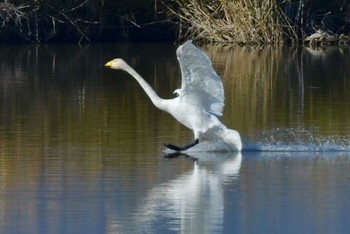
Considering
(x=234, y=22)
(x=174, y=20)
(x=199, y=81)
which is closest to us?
(x=199, y=81)

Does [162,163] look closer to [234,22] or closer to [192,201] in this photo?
[192,201]

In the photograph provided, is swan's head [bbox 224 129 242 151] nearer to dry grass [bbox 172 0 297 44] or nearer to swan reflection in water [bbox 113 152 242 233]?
swan reflection in water [bbox 113 152 242 233]

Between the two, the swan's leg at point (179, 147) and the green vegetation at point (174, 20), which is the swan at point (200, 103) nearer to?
the swan's leg at point (179, 147)

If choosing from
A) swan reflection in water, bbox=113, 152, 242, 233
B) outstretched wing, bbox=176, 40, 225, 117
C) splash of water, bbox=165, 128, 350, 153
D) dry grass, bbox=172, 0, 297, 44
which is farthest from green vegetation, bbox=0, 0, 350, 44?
swan reflection in water, bbox=113, 152, 242, 233

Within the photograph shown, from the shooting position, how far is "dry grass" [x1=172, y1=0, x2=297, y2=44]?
3822cm

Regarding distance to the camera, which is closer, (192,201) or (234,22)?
(192,201)

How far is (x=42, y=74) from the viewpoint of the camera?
26750 mm

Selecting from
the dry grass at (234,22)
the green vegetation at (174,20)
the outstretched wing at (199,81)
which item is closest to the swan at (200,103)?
the outstretched wing at (199,81)

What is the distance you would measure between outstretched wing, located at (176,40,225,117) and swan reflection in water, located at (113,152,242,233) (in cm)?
88

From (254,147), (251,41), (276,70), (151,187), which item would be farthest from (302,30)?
(151,187)

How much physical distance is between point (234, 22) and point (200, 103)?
83.0ft

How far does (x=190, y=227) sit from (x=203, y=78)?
4346 mm

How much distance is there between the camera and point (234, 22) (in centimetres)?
3900

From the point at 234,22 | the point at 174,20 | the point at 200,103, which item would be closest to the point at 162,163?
the point at 200,103
